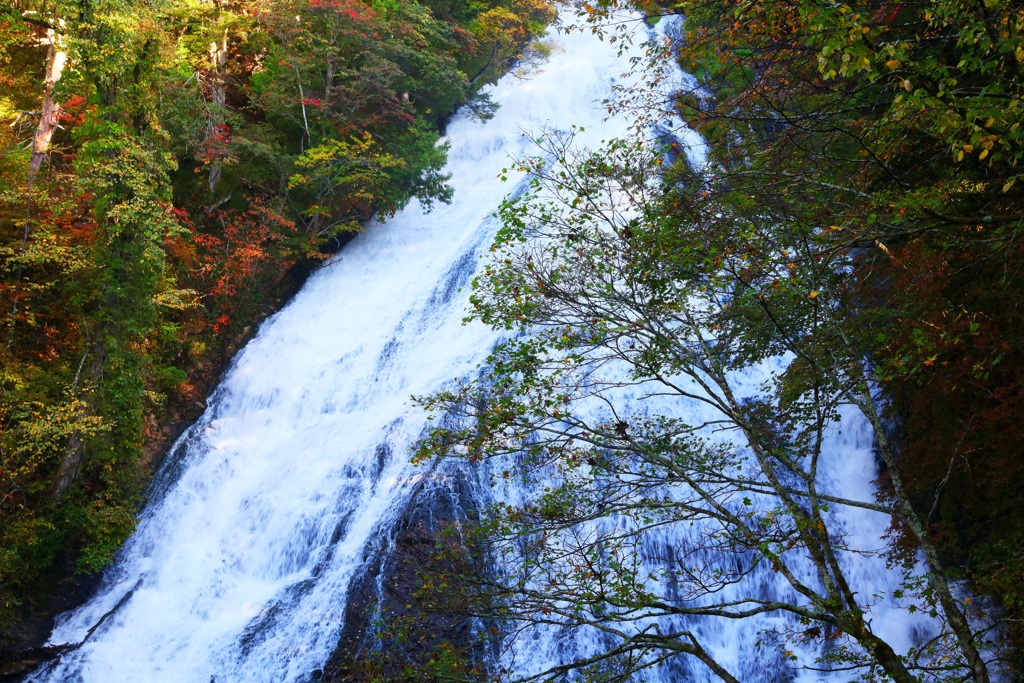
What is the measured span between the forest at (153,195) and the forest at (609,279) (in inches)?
2.8

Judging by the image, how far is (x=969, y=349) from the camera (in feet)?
24.6

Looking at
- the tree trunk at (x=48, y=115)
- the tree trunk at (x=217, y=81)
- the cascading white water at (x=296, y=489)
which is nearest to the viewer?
the cascading white water at (x=296, y=489)

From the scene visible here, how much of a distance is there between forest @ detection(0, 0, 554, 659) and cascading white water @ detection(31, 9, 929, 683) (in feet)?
2.68

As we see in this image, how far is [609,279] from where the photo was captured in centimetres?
645

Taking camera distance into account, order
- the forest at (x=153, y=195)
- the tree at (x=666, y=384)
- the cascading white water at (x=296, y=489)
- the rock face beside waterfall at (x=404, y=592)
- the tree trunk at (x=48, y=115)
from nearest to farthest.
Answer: the tree at (x=666, y=384)
the rock face beside waterfall at (x=404, y=592)
the cascading white water at (x=296, y=489)
the forest at (x=153, y=195)
the tree trunk at (x=48, y=115)

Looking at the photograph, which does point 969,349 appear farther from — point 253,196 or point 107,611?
point 253,196

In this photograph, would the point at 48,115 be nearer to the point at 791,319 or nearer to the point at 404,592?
the point at 404,592

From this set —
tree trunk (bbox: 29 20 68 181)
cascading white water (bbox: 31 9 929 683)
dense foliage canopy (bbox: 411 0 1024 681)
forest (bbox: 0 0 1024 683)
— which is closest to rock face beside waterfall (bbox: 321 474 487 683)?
cascading white water (bbox: 31 9 929 683)

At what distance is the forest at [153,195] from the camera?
1065 cm

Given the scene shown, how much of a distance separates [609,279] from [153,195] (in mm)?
8343

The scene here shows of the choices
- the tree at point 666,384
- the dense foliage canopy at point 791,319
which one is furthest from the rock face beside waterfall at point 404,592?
the tree at point 666,384

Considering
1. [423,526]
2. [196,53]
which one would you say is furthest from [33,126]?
[423,526]

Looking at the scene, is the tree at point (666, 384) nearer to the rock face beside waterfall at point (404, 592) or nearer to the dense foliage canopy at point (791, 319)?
the dense foliage canopy at point (791, 319)

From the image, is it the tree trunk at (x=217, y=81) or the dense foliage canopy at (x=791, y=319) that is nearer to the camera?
the dense foliage canopy at (x=791, y=319)
